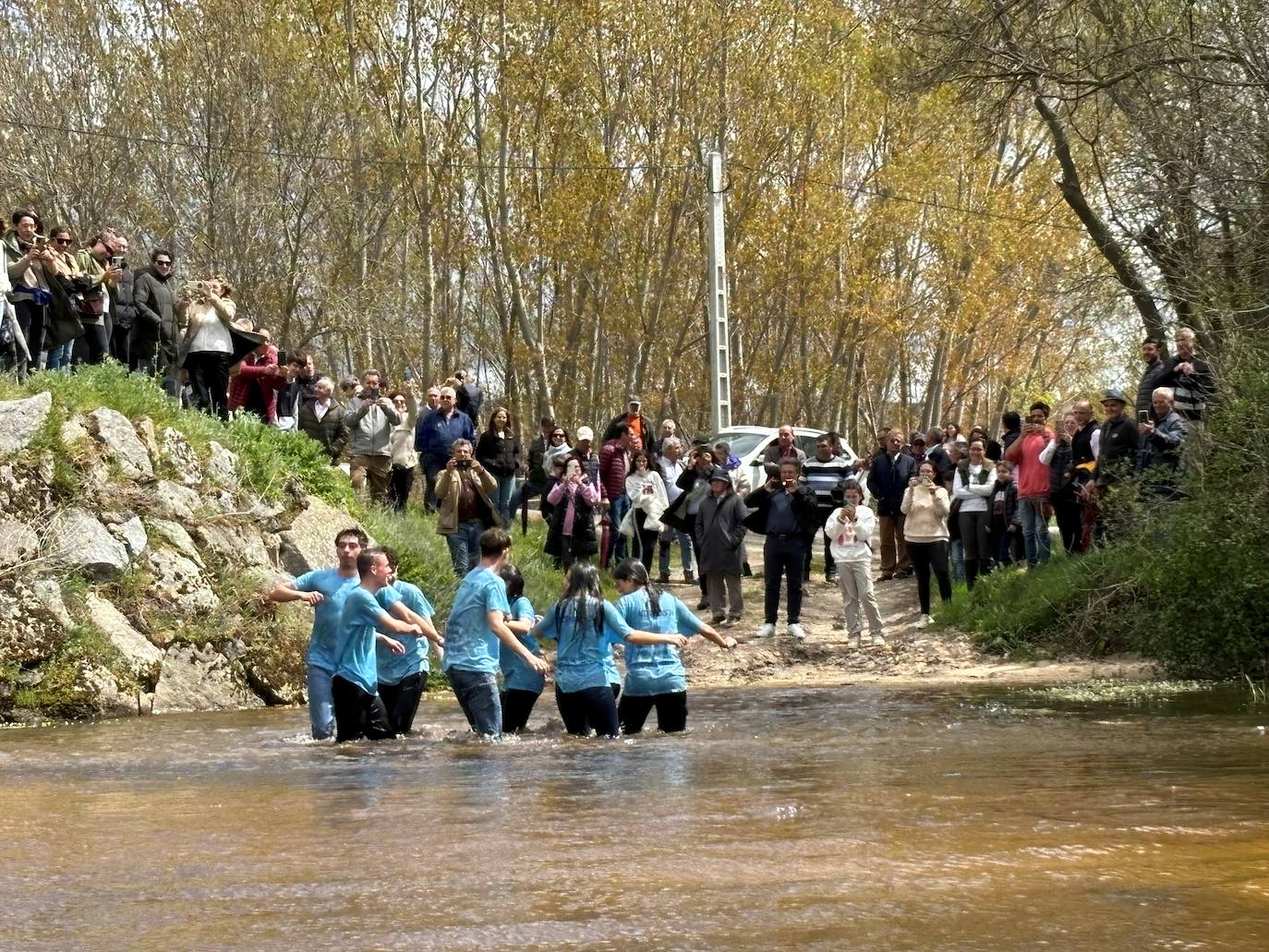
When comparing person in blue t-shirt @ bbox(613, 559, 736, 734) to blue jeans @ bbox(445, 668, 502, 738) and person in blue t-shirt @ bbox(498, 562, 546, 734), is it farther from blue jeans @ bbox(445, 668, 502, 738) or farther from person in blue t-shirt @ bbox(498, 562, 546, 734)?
blue jeans @ bbox(445, 668, 502, 738)

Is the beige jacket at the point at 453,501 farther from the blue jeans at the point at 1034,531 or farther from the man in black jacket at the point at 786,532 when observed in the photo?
the blue jeans at the point at 1034,531

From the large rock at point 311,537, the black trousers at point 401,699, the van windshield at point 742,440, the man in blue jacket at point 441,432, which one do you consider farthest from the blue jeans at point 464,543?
the van windshield at point 742,440

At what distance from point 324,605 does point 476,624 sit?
42.0 inches

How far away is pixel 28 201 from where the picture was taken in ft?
121

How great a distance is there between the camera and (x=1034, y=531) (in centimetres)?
2169

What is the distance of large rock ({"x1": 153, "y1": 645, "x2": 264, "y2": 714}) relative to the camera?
54.4 feet

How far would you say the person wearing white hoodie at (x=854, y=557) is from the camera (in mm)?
21062

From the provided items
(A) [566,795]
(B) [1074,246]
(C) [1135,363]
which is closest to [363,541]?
(A) [566,795]

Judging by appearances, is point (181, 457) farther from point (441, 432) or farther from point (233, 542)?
point (441, 432)

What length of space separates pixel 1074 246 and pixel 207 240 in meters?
25.2

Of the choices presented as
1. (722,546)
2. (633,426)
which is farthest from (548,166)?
(722,546)

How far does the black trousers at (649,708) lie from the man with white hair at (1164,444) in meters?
6.48

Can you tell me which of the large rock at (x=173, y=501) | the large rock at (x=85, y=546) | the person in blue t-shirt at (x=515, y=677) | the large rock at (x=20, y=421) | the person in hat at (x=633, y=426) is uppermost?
the person in hat at (x=633, y=426)

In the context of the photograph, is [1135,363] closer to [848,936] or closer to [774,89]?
[774,89]
